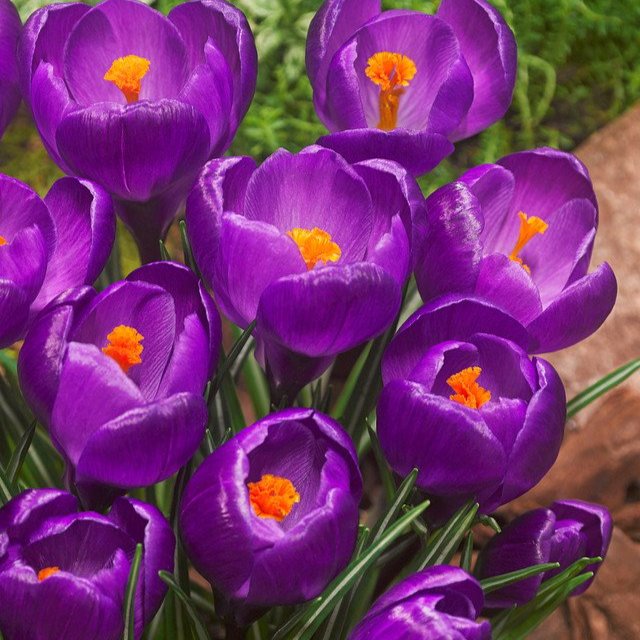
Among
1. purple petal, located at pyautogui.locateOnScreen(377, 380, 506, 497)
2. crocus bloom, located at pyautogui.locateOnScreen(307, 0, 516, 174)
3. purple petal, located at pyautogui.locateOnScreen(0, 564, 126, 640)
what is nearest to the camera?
purple petal, located at pyautogui.locateOnScreen(0, 564, 126, 640)

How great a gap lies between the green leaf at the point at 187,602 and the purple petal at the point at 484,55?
0.51 m

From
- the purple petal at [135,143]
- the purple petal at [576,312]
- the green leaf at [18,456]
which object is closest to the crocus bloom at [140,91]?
the purple petal at [135,143]

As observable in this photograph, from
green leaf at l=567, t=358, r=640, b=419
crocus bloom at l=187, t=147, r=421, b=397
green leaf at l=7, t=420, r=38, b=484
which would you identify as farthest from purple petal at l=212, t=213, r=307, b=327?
green leaf at l=567, t=358, r=640, b=419

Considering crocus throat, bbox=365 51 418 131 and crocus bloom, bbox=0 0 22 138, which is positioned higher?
crocus throat, bbox=365 51 418 131

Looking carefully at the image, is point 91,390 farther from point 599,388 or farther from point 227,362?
point 599,388

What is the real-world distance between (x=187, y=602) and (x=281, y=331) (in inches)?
8.2

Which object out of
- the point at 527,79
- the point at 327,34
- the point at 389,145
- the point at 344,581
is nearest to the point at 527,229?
the point at 389,145

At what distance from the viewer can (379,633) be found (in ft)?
2.36

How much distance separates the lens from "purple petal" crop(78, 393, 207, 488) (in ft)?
2.29

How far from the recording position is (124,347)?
0.78 metres

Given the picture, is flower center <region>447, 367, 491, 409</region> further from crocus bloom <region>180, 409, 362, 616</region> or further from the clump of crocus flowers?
crocus bloom <region>180, 409, 362, 616</region>

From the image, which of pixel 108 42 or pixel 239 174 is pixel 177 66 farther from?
pixel 239 174

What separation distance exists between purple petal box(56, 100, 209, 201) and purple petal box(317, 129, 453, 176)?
0.11 metres

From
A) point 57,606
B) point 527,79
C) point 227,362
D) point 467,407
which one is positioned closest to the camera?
point 57,606
